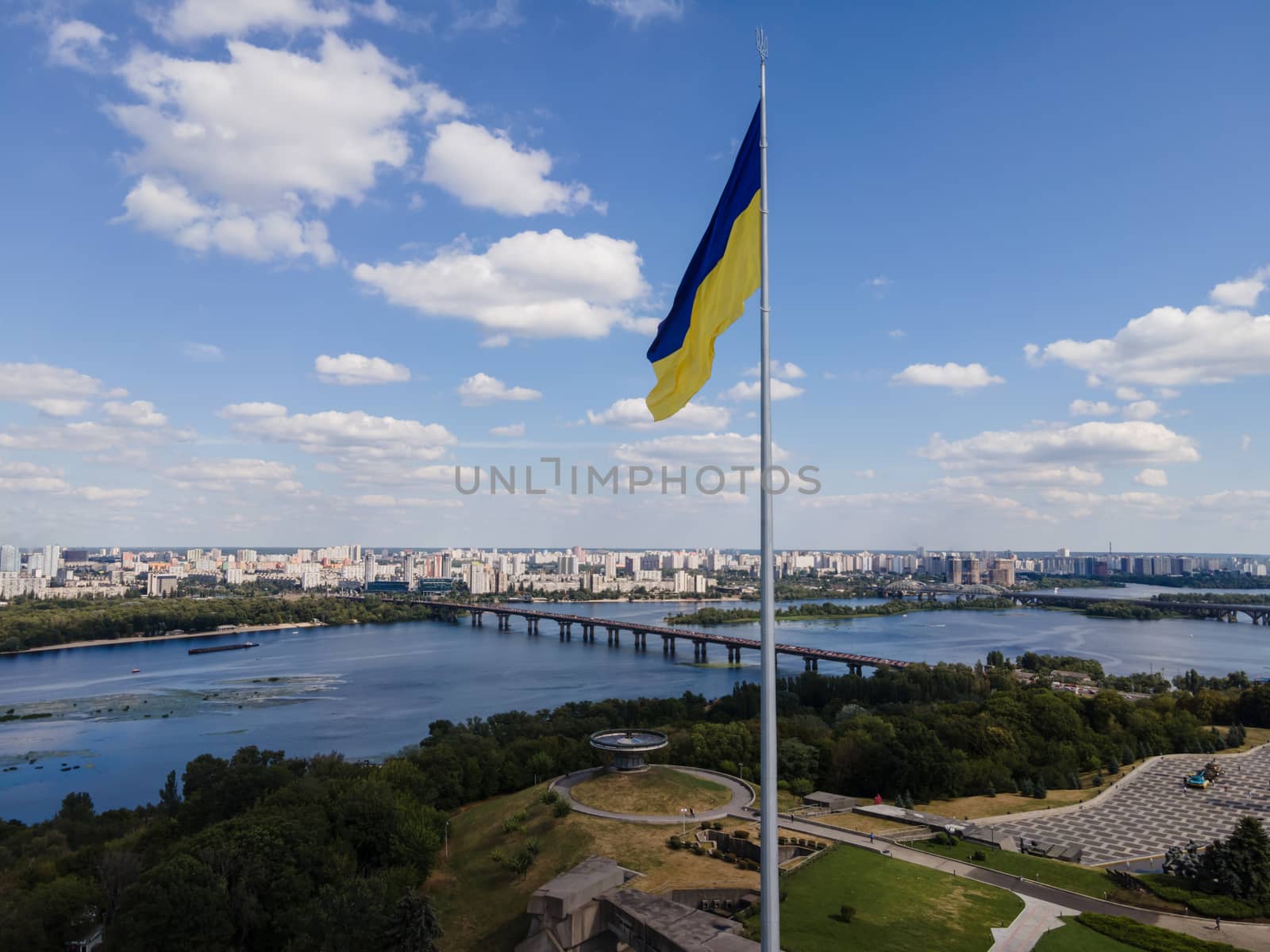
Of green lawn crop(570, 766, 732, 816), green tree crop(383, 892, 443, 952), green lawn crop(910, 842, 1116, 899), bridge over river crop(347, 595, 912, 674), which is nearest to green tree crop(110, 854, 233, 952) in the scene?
green tree crop(383, 892, 443, 952)

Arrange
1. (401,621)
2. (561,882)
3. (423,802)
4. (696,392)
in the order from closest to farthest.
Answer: (696,392)
(561,882)
(423,802)
(401,621)

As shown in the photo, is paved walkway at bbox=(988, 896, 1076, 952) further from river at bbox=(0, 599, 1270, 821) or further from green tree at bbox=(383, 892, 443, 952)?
river at bbox=(0, 599, 1270, 821)

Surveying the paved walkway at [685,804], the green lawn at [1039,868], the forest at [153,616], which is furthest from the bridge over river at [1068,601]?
the paved walkway at [685,804]

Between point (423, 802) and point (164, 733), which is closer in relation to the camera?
point (423, 802)

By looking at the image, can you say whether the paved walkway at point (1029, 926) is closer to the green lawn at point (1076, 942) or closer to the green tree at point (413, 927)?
the green lawn at point (1076, 942)

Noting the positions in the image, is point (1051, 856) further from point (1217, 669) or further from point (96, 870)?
point (1217, 669)

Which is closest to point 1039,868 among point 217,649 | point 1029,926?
point 1029,926

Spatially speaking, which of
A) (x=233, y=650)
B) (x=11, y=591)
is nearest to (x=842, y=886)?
(x=233, y=650)
